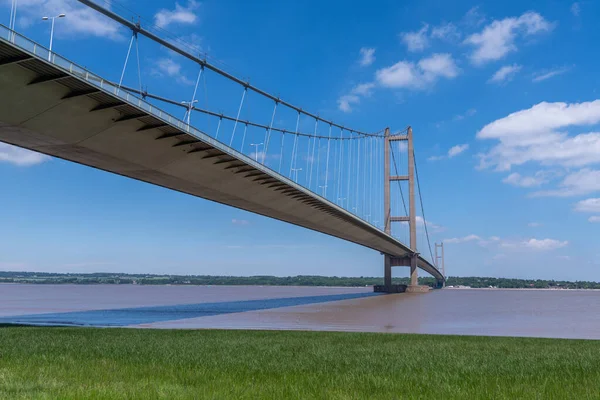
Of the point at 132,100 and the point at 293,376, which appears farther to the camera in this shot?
the point at 132,100

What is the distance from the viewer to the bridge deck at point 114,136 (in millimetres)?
16812

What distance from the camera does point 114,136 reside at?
875 inches

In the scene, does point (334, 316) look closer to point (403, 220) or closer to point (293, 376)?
point (293, 376)

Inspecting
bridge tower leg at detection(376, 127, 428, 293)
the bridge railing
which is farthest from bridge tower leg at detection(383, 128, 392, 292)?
the bridge railing

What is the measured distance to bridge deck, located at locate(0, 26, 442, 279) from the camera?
16812 millimetres

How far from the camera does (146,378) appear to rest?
7176 millimetres

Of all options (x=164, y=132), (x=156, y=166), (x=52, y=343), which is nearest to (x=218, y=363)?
(x=52, y=343)

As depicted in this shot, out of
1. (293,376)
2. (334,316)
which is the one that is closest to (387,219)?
(334,316)

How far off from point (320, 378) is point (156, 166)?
20866mm

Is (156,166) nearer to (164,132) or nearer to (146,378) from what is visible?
(164,132)

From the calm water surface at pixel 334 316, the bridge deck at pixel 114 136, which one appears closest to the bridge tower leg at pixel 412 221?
the calm water surface at pixel 334 316

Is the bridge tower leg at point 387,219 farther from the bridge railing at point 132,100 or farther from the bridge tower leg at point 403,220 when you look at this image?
the bridge railing at point 132,100

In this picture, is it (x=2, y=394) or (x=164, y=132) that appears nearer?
(x=2, y=394)

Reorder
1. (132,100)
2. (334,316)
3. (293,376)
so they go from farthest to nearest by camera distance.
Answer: (334,316)
(132,100)
(293,376)
